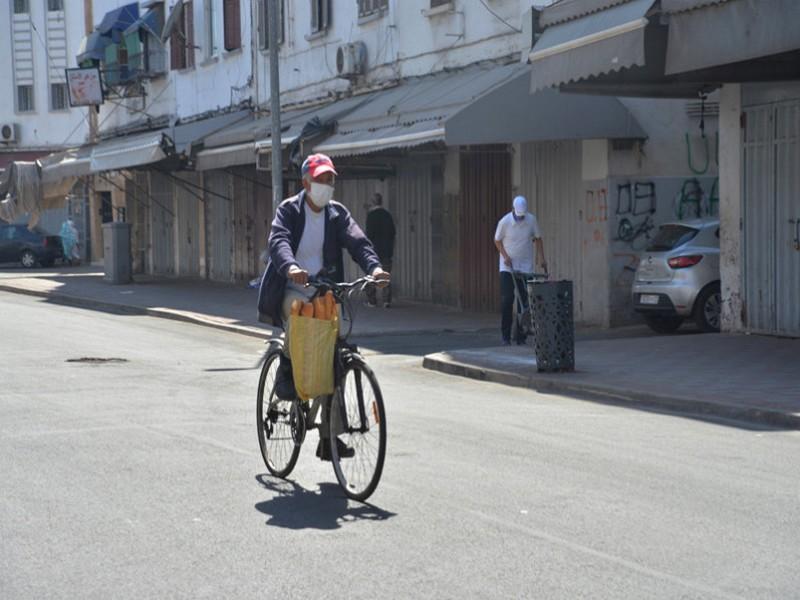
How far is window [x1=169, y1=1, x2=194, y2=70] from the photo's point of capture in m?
36.3

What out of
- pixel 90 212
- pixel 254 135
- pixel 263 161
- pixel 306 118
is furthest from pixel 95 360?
pixel 90 212

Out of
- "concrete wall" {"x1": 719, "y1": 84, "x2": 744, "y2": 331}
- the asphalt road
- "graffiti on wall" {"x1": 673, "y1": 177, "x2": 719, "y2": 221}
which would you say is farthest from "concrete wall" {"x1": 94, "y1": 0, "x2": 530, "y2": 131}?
the asphalt road

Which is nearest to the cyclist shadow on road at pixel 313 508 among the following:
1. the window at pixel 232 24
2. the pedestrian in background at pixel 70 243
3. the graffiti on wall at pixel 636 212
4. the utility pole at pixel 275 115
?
the graffiti on wall at pixel 636 212

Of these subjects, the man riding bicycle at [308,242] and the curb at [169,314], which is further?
the curb at [169,314]

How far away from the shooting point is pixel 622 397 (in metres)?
12.3

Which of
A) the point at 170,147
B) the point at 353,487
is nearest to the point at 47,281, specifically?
the point at 170,147

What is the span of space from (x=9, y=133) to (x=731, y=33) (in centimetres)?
4923

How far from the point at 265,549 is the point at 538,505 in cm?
162

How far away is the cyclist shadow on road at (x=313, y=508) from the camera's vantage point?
701 centimetres

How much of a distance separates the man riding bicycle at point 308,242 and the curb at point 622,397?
4265mm

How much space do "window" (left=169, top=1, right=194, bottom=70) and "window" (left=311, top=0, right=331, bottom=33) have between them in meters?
8.20

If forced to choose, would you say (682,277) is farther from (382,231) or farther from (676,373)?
(382,231)

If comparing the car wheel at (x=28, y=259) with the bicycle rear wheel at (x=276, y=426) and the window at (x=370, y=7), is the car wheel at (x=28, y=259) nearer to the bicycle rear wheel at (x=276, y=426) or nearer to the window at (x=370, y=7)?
the window at (x=370, y=7)

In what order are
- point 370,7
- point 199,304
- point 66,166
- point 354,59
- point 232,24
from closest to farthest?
point 370,7 < point 354,59 < point 199,304 < point 232,24 < point 66,166
